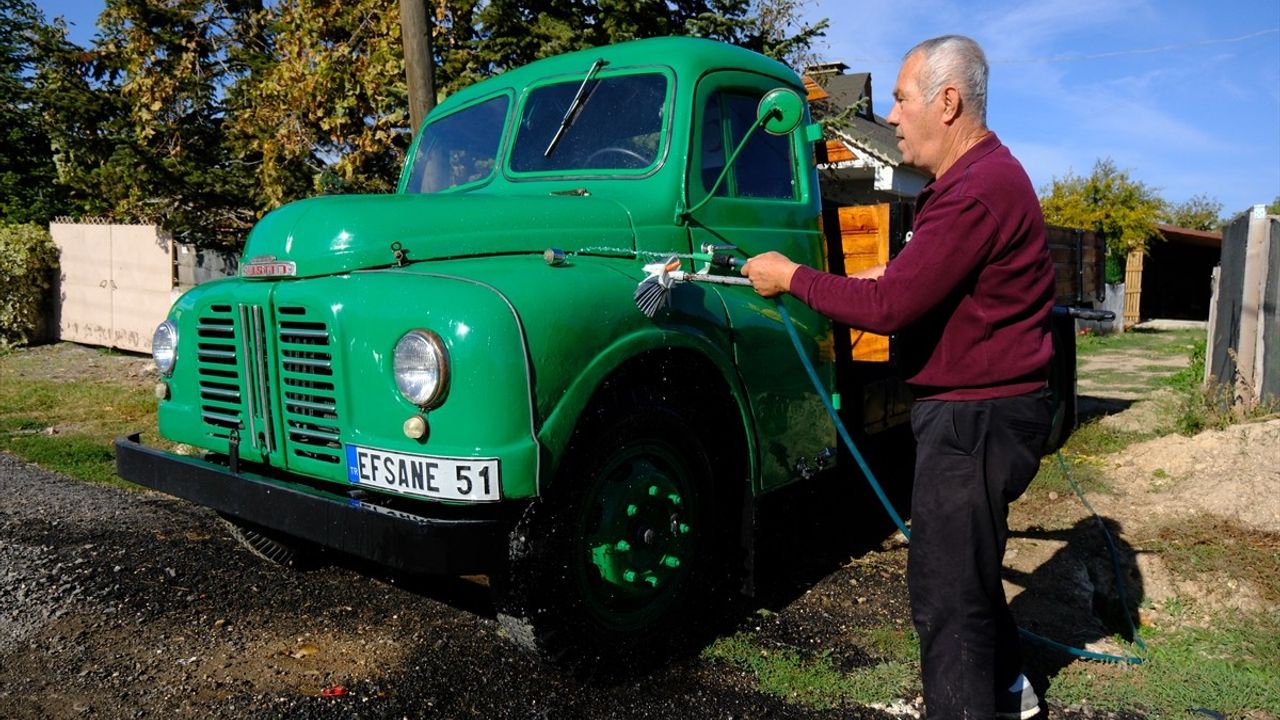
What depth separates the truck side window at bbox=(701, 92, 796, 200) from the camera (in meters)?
3.92

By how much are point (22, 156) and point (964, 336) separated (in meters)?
23.3

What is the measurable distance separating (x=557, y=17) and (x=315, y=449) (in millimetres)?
8391

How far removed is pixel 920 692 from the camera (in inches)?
123

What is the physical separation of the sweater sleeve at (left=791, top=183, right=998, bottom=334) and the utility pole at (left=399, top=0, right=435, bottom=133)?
18.2ft

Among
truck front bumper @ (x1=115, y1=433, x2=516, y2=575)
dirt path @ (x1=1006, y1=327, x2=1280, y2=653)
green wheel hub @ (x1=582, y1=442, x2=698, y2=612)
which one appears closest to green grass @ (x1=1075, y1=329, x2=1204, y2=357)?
dirt path @ (x1=1006, y1=327, x2=1280, y2=653)

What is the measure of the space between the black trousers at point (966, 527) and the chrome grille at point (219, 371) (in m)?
2.40

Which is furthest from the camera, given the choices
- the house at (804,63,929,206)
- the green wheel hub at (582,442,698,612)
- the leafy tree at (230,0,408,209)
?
the house at (804,63,929,206)

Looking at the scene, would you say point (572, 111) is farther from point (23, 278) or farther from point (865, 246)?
point (23, 278)

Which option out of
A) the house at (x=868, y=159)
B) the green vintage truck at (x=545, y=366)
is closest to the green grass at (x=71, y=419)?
the green vintage truck at (x=545, y=366)

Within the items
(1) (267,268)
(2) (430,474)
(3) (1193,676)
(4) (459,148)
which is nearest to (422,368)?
(2) (430,474)

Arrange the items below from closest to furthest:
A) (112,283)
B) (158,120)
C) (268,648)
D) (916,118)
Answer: (916,118) < (268,648) < (158,120) < (112,283)

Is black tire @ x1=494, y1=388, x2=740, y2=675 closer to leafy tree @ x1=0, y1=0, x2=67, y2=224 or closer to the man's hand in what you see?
the man's hand

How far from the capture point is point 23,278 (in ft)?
44.4

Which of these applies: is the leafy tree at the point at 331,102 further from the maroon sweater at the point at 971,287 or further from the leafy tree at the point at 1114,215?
the leafy tree at the point at 1114,215
